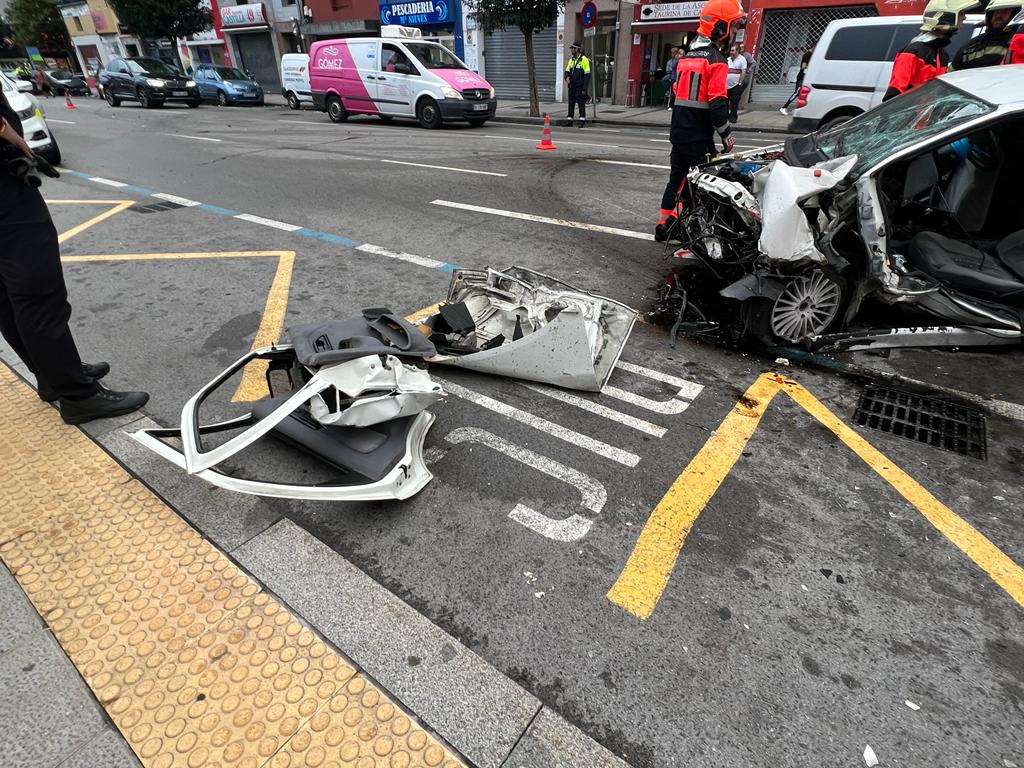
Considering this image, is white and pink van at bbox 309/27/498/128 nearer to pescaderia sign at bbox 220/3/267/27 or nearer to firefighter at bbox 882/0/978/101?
firefighter at bbox 882/0/978/101

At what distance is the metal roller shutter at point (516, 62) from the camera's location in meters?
22.5

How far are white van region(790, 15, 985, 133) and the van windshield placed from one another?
9.34m

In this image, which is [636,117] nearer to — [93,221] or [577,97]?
[577,97]

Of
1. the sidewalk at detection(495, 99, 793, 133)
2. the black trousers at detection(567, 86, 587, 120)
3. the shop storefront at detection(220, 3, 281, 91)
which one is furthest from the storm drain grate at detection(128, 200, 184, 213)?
the shop storefront at detection(220, 3, 281, 91)

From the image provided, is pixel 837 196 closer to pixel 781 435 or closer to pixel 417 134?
pixel 781 435

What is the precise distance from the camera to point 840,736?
1794 mm

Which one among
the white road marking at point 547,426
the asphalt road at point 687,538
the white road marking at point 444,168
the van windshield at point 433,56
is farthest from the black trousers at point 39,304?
the van windshield at point 433,56

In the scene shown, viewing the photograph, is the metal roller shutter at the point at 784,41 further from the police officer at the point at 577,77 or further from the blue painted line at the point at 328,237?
the blue painted line at the point at 328,237

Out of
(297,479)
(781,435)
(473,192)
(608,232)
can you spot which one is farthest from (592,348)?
(473,192)

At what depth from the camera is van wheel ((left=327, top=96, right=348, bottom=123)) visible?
17609 millimetres

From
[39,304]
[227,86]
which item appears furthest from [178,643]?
[227,86]

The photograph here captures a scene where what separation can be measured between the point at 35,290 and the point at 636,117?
18.0 m

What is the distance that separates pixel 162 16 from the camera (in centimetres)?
3153

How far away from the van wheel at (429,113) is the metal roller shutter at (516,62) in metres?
9.42
